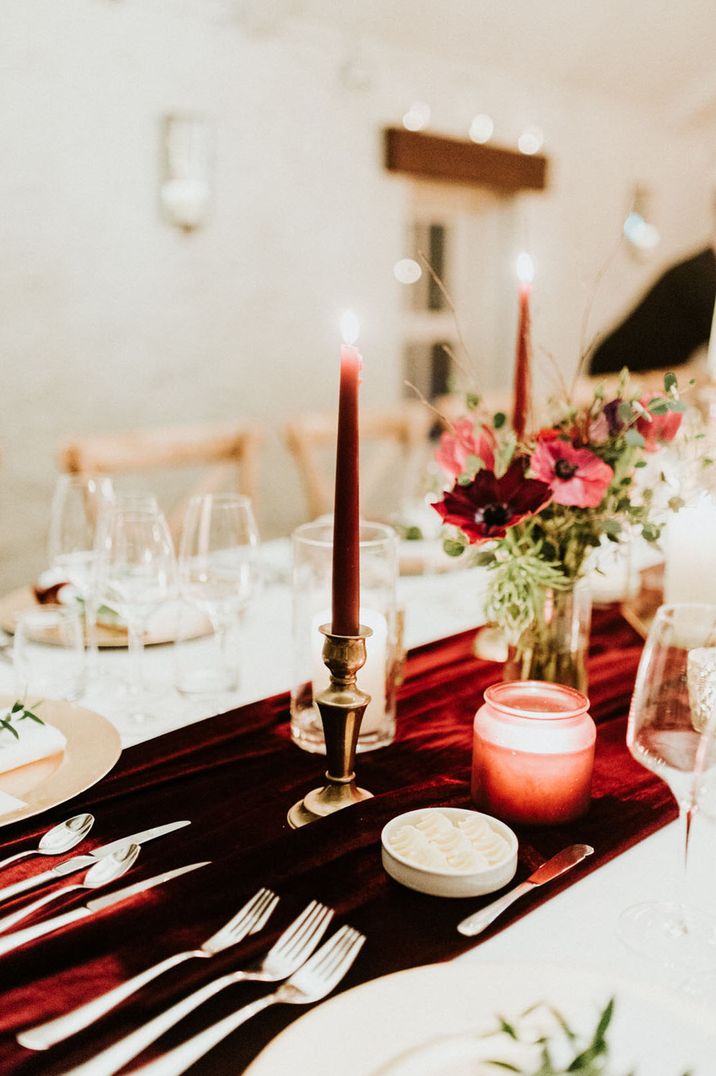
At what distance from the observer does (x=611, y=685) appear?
1.22 meters

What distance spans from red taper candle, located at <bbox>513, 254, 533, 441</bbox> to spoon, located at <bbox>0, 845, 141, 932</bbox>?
0.59 meters

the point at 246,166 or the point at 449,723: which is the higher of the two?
the point at 246,166

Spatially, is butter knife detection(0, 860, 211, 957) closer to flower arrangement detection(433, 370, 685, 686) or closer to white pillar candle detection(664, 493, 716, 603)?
flower arrangement detection(433, 370, 685, 686)

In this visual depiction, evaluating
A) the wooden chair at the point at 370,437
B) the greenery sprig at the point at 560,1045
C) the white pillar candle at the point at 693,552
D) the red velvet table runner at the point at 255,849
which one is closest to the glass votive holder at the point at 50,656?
the red velvet table runner at the point at 255,849

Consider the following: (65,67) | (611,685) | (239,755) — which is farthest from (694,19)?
(239,755)

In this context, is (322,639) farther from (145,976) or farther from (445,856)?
(145,976)

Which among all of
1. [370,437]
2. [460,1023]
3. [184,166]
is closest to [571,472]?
[460,1023]

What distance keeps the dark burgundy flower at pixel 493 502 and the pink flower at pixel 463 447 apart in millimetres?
57

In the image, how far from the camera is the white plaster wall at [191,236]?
3.20 m

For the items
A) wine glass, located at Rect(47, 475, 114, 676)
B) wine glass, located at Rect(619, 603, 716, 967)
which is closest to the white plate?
wine glass, located at Rect(619, 603, 716, 967)

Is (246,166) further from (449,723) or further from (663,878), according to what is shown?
(663,878)

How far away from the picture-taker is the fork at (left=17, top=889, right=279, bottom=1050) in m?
0.60

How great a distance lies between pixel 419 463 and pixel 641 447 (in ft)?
5.44

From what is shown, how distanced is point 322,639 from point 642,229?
17.9ft
